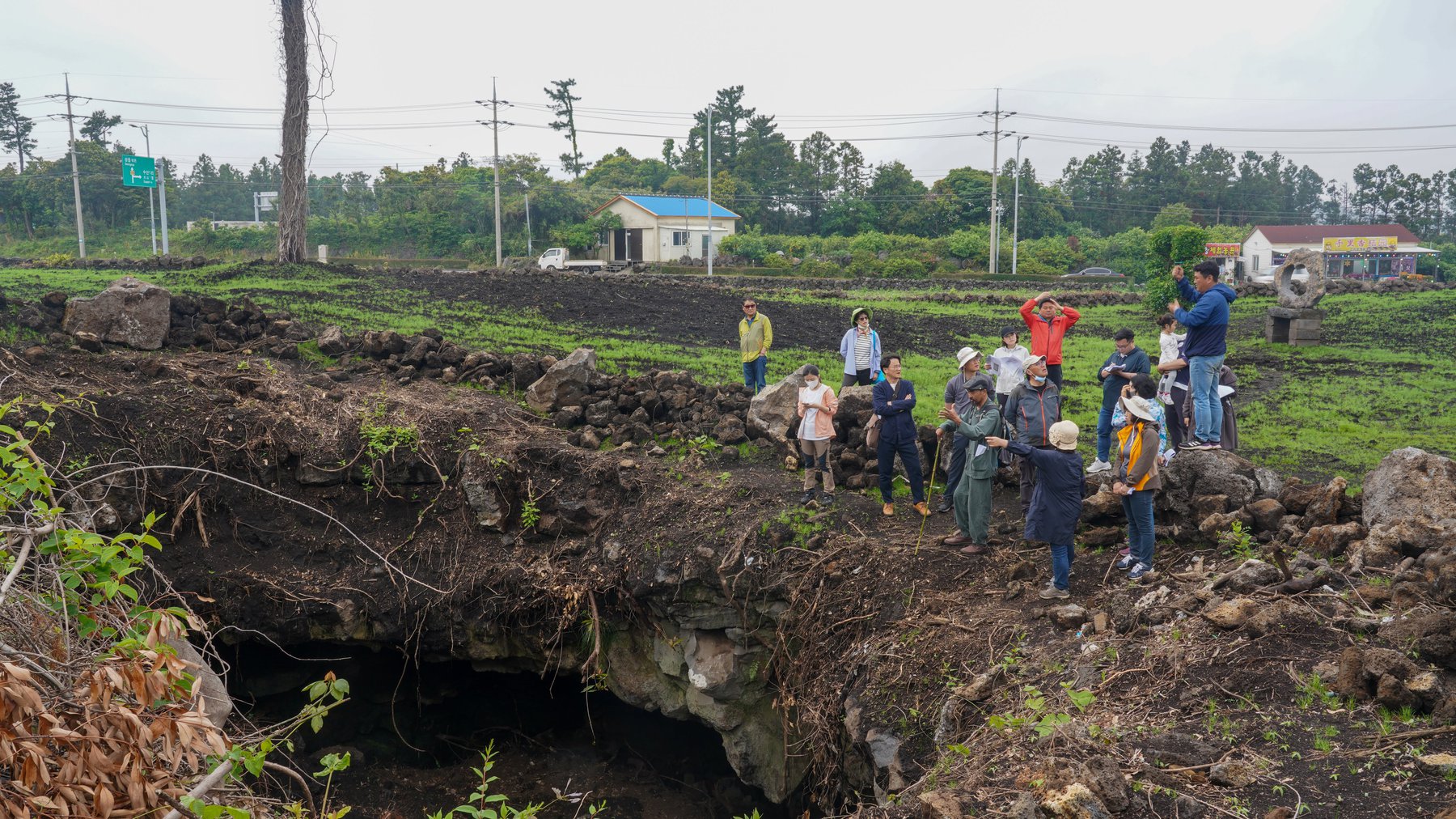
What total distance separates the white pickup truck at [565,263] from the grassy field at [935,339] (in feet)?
41.4

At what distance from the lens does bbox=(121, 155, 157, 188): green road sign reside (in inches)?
1118

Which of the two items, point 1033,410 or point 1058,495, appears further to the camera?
point 1033,410

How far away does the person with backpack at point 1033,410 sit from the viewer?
8.34m

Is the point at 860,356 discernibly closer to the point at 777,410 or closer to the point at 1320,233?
the point at 777,410

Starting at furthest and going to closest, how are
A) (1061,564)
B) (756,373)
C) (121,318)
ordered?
(121,318)
(756,373)
(1061,564)

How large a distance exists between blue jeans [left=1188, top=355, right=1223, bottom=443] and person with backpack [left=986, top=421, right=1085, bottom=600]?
2511 millimetres

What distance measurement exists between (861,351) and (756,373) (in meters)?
1.66

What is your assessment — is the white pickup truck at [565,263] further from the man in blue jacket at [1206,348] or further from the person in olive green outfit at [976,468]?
the person in olive green outfit at [976,468]

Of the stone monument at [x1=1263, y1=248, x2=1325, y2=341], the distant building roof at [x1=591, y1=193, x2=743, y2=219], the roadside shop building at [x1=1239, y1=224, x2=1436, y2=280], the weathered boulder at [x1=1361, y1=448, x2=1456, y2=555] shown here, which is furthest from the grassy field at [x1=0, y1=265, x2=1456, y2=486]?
the roadside shop building at [x1=1239, y1=224, x2=1436, y2=280]

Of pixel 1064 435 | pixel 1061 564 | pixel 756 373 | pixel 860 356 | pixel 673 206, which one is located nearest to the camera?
pixel 1064 435

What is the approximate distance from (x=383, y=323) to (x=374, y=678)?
23.3 feet

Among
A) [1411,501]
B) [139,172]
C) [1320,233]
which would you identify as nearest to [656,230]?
[139,172]

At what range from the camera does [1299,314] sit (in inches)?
759

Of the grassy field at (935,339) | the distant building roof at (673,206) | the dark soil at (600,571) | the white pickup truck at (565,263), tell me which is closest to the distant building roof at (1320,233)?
the distant building roof at (673,206)
